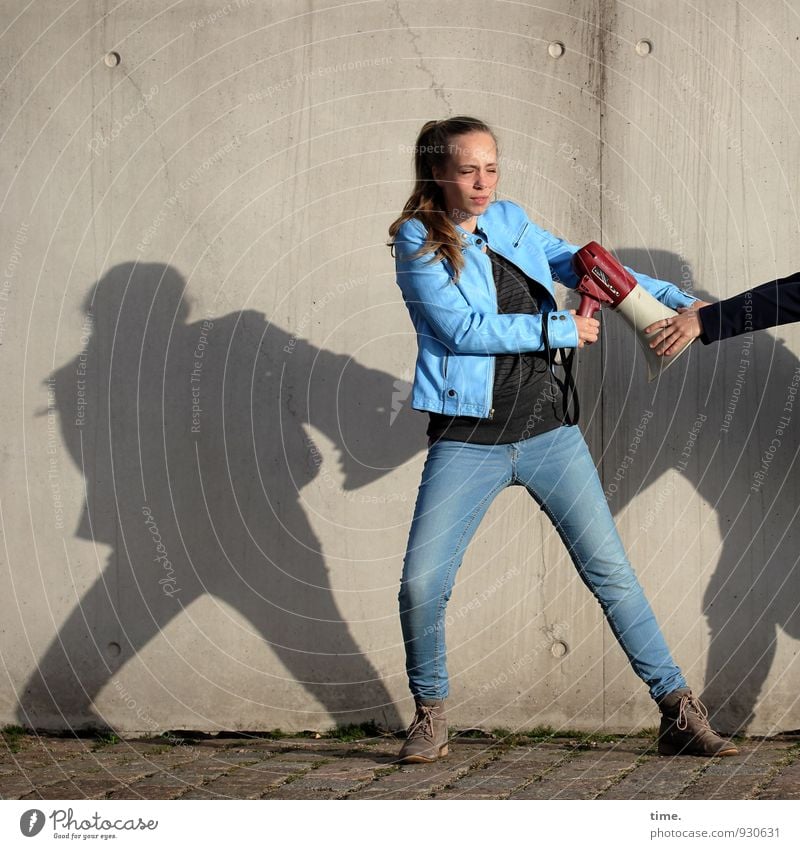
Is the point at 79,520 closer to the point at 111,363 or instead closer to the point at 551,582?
the point at 111,363

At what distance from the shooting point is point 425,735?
482 centimetres

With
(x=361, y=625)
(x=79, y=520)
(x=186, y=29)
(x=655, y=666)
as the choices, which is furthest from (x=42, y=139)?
(x=655, y=666)

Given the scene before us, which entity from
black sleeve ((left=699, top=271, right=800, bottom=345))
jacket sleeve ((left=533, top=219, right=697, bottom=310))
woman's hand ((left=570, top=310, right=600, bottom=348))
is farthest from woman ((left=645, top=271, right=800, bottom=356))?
woman's hand ((left=570, top=310, right=600, bottom=348))

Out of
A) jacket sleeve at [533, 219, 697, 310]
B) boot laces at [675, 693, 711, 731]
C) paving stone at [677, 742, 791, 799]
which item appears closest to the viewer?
paving stone at [677, 742, 791, 799]

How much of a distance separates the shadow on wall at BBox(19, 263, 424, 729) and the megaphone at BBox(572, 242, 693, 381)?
46.1 inches

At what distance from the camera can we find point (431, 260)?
4.65 m

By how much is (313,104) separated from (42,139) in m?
1.21

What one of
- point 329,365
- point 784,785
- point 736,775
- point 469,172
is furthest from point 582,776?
point 469,172

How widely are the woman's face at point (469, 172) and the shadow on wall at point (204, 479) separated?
1192 mm

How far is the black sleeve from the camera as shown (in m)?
4.70

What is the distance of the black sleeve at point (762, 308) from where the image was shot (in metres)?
4.70

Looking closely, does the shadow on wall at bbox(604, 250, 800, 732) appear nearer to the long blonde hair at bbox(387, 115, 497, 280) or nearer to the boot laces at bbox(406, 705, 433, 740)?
the long blonde hair at bbox(387, 115, 497, 280)

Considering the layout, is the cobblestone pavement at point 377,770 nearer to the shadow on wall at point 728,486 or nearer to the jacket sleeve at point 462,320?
the shadow on wall at point 728,486

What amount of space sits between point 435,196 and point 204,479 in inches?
70.8
